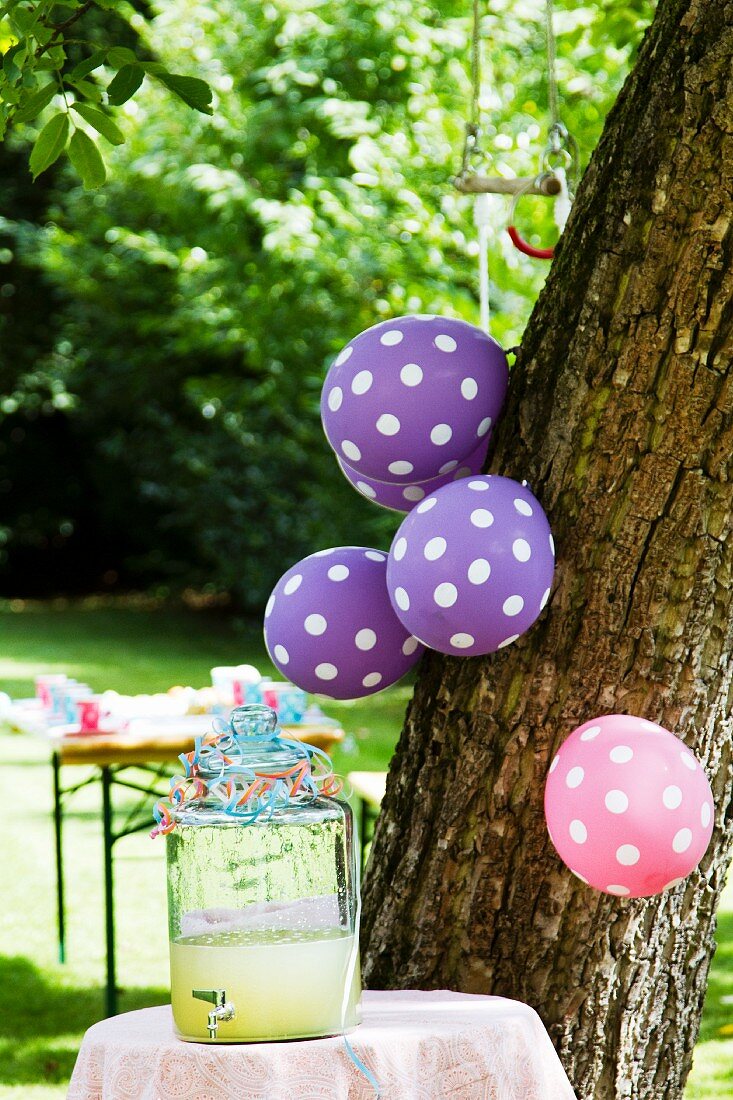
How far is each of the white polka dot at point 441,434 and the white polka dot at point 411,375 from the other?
0.08 m

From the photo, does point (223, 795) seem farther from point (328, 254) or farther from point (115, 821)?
point (328, 254)

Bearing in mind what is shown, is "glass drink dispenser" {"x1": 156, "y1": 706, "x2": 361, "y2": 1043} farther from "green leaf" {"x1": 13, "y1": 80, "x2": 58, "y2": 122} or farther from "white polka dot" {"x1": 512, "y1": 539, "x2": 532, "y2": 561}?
"green leaf" {"x1": 13, "y1": 80, "x2": 58, "y2": 122}

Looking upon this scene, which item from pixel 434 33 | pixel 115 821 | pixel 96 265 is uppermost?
pixel 434 33

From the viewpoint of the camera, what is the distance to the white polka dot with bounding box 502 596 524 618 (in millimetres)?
1884

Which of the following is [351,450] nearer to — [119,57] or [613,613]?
[613,613]

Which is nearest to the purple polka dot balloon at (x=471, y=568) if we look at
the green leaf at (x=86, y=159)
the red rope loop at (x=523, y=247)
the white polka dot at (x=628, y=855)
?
the white polka dot at (x=628, y=855)

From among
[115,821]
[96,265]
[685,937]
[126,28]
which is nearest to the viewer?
[685,937]

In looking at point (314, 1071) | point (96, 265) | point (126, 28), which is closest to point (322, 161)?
point (96, 265)

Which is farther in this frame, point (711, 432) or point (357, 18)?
point (357, 18)

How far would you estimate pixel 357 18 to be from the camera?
29.6 feet

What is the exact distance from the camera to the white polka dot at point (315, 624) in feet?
6.95

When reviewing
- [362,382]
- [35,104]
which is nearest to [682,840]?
[362,382]

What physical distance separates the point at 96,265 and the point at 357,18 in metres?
4.73

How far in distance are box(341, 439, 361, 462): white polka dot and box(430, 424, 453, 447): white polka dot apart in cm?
12
